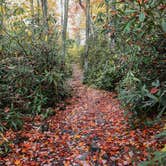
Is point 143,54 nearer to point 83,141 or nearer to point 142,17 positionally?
point 142,17

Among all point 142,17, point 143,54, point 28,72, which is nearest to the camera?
point 142,17

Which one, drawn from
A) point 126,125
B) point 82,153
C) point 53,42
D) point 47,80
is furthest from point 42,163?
point 53,42

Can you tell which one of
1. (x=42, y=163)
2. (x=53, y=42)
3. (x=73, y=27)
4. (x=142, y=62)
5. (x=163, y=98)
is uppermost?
(x=73, y=27)

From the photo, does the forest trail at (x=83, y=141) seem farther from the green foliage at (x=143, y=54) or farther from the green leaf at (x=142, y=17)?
the green leaf at (x=142, y=17)

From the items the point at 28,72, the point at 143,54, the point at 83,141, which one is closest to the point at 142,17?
the point at 143,54

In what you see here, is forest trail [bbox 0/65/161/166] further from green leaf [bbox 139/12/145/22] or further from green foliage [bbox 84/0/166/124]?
green leaf [bbox 139/12/145/22]

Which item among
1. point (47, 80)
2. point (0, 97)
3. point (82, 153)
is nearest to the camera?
point (82, 153)

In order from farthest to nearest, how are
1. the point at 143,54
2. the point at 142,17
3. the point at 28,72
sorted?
the point at 28,72 < the point at 143,54 < the point at 142,17

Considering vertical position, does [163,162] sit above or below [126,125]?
above

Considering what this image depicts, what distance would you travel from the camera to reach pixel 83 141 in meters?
4.17

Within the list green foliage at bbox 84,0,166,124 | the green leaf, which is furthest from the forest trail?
the green leaf

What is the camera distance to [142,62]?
4.80m

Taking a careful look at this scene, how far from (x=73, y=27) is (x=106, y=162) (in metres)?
25.5

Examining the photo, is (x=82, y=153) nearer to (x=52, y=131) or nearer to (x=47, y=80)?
(x=52, y=131)
